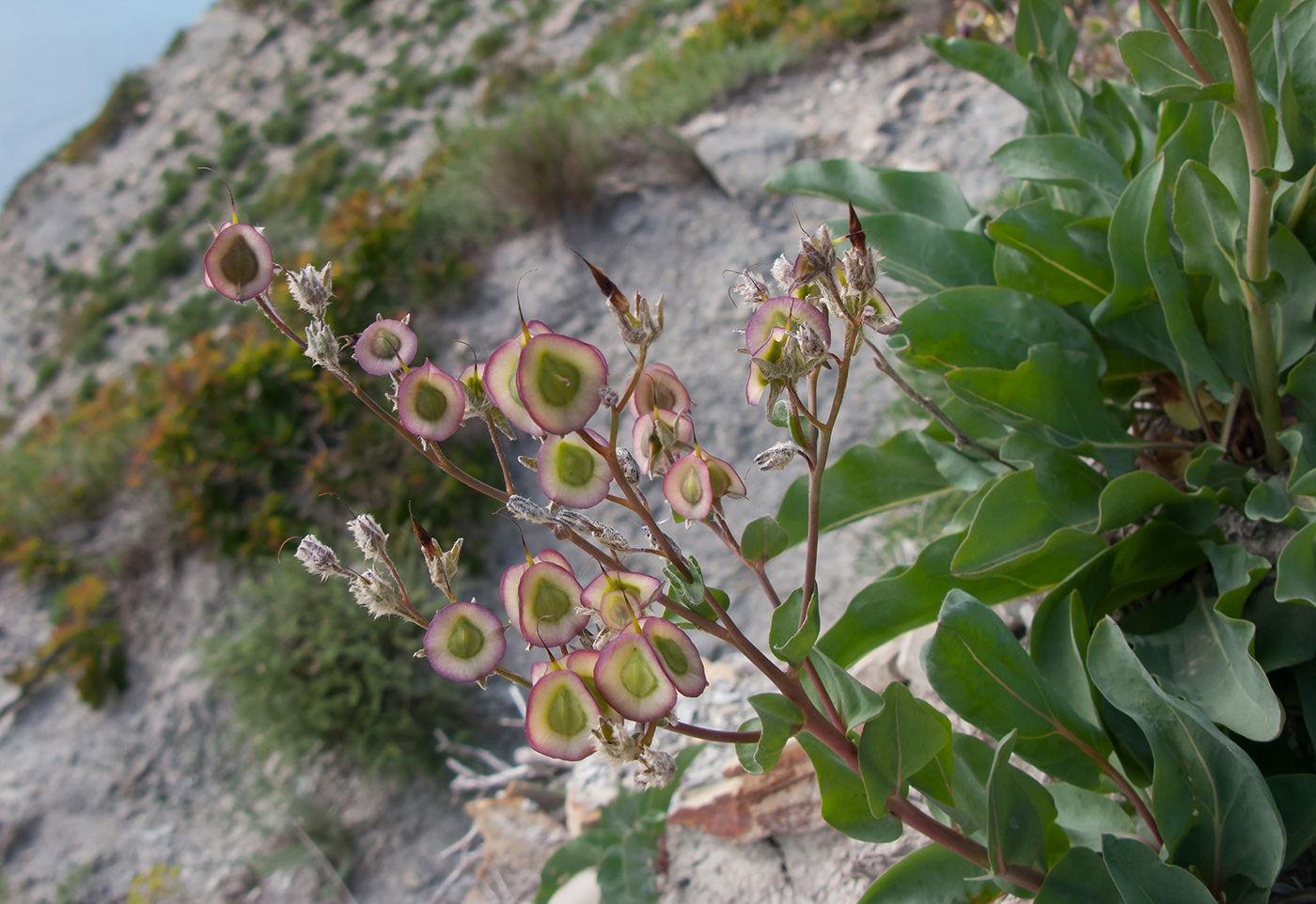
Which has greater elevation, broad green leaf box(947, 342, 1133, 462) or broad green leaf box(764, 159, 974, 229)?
broad green leaf box(764, 159, 974, 229)

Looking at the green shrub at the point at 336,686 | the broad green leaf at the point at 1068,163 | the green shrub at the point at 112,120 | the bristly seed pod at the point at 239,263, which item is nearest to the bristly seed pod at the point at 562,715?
the bristly seed pod at the point at 239,263

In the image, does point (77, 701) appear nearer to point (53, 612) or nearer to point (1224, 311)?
point (53, 612)

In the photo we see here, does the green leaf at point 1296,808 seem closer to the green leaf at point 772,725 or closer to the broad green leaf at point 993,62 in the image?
the green leaf at point 772,725

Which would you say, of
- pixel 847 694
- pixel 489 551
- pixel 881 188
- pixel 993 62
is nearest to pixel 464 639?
pixel 847 694

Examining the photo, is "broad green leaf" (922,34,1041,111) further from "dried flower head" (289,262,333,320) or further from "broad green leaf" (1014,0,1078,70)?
"dried flower head" (289,262,333,320)

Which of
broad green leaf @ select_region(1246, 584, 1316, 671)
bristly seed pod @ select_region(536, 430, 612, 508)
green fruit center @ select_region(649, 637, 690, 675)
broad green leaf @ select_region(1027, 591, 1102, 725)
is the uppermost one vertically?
bristly seed pod @ select_region(536, 430, 612, 508)

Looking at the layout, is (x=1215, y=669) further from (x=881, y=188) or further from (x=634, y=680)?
(x=881, y=188)

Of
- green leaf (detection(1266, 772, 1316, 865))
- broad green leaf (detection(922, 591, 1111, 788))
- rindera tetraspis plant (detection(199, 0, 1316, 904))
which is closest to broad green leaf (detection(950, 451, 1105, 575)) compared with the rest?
rindera tetraspis plant (detection(199, 0, 1316, 904))
